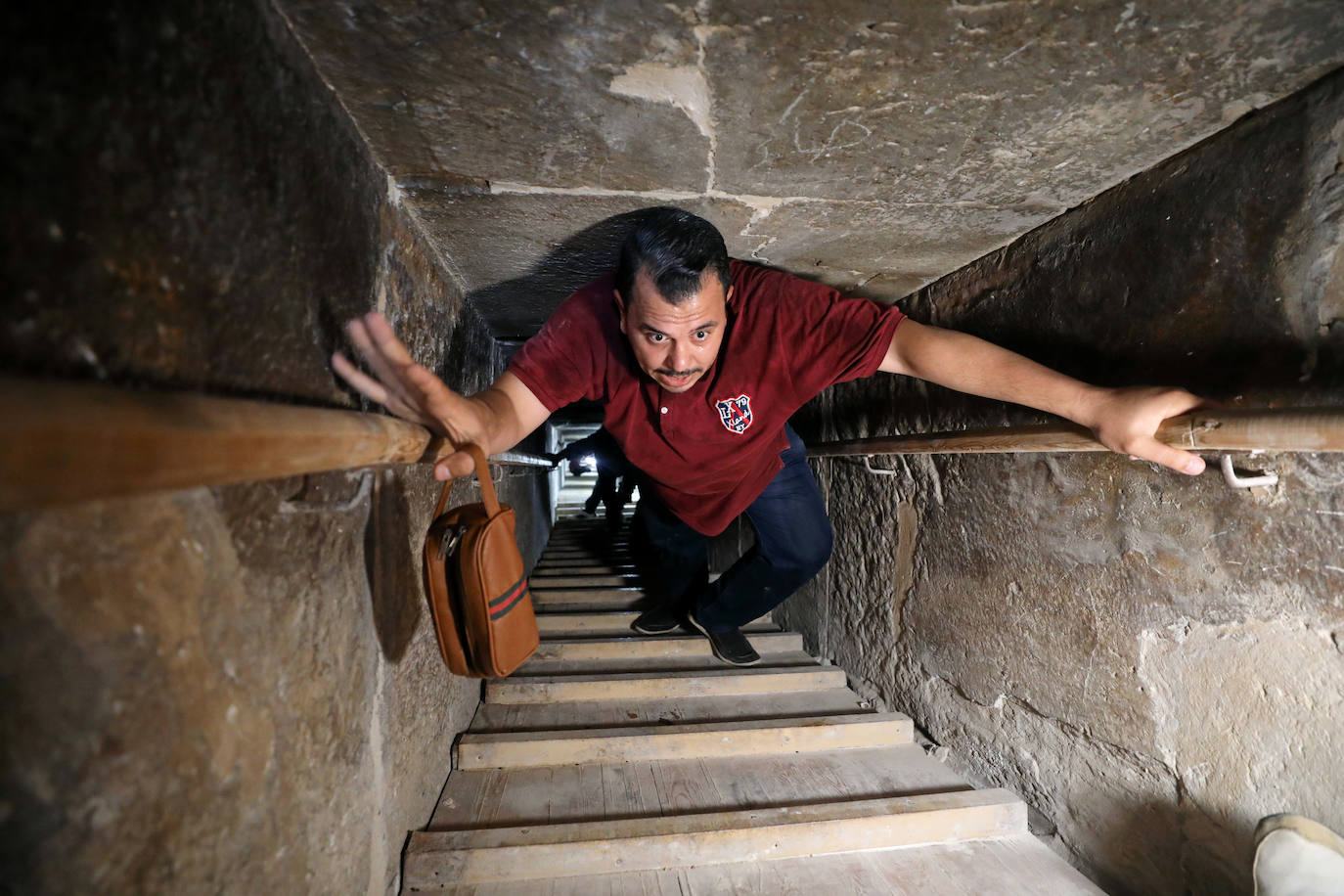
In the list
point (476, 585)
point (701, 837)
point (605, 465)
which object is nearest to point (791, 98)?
point (476, 585)

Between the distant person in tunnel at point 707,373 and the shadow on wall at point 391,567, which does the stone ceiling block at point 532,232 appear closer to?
the distant person in tunnel at point 707,373

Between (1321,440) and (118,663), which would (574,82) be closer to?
(118,663)

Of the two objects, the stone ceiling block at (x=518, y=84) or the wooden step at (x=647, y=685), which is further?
the wooden step at (x=647, y=685)

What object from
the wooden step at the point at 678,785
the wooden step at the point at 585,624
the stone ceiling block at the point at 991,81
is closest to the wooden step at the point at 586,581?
the wooden step at the point at 585,624

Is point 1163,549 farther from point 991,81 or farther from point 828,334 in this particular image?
point 991,81

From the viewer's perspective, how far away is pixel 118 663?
1.98ft

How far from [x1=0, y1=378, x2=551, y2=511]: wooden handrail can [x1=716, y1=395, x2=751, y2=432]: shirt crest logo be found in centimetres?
117

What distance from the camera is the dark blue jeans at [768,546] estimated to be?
2316 millimetres

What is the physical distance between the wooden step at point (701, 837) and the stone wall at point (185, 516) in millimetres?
329

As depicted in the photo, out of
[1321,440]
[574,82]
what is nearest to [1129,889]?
[1321,440]

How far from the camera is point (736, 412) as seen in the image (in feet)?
5.79

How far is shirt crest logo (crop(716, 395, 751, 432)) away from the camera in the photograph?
1.74 meters

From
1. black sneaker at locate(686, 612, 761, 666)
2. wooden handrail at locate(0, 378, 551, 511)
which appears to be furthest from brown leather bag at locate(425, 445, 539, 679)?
black sneaker at locate(686, 612, 761, 666)

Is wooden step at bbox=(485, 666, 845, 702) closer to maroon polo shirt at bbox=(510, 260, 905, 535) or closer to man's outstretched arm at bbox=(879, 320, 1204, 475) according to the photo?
maroon polo shirt at bbox=(510, 260, 905, 535)
